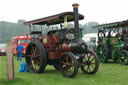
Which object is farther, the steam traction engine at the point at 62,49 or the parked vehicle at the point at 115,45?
the parked vehicle at the point at 115,45

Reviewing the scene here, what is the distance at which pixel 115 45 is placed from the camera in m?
10.1

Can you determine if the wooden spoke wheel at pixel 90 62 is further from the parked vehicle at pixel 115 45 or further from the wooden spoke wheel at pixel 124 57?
the parked vehicle at pixel 115 45

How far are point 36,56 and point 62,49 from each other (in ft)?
3.75

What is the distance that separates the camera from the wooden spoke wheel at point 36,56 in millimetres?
6785

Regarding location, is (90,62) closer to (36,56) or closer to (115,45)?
(36,56)

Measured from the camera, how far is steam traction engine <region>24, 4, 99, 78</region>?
244 inches

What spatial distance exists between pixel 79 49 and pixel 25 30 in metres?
56.8

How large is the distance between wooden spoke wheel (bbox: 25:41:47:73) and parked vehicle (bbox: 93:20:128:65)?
424 centimetres

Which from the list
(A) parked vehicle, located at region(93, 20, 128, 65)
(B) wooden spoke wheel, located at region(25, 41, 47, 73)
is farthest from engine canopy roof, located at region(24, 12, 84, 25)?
(A) parked vehicle, located at region(93, 20, 128, 65)

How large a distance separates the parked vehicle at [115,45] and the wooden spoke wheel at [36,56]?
424 cm

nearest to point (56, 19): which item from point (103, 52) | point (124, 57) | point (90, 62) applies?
point (90, 62)

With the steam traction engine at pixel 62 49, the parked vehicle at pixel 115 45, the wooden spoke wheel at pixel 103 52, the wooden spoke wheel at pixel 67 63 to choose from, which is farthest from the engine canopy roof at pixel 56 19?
the wooden spoke wheel at pixel 103 52

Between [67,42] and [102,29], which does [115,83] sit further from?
[102,29]

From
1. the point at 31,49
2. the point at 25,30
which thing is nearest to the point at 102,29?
the point at 31,49
